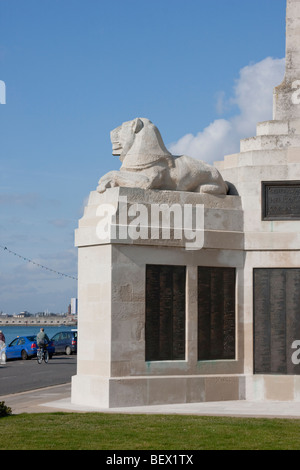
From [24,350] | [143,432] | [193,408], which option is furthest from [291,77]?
[24,350]

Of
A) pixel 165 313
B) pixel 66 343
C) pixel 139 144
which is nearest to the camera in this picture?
pixel 165 313

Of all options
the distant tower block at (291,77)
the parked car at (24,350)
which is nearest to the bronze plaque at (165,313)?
the distant tower block at (291,77)

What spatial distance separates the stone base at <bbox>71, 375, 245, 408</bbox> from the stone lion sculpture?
4.27 meters

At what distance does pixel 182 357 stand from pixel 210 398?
1.12 meters

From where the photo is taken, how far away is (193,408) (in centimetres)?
1670

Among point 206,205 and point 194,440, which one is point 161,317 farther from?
point 194,440

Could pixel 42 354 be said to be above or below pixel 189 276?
below

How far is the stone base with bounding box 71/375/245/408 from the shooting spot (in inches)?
660

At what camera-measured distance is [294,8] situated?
2019 centimetres

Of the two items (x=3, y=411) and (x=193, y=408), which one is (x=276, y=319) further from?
(x=3, y=411)

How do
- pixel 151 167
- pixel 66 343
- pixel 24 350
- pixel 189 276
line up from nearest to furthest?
pixel 189 276
pixel 151 167
pixel 24 350
pixel 66 343

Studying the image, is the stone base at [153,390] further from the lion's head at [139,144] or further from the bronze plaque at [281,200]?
the lion's head at [139,144]

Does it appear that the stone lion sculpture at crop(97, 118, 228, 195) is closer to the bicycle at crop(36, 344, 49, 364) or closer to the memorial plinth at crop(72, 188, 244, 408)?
the memorial plinth at crop(72, 188, 244, 408)

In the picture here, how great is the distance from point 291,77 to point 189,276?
5830 millimetres
